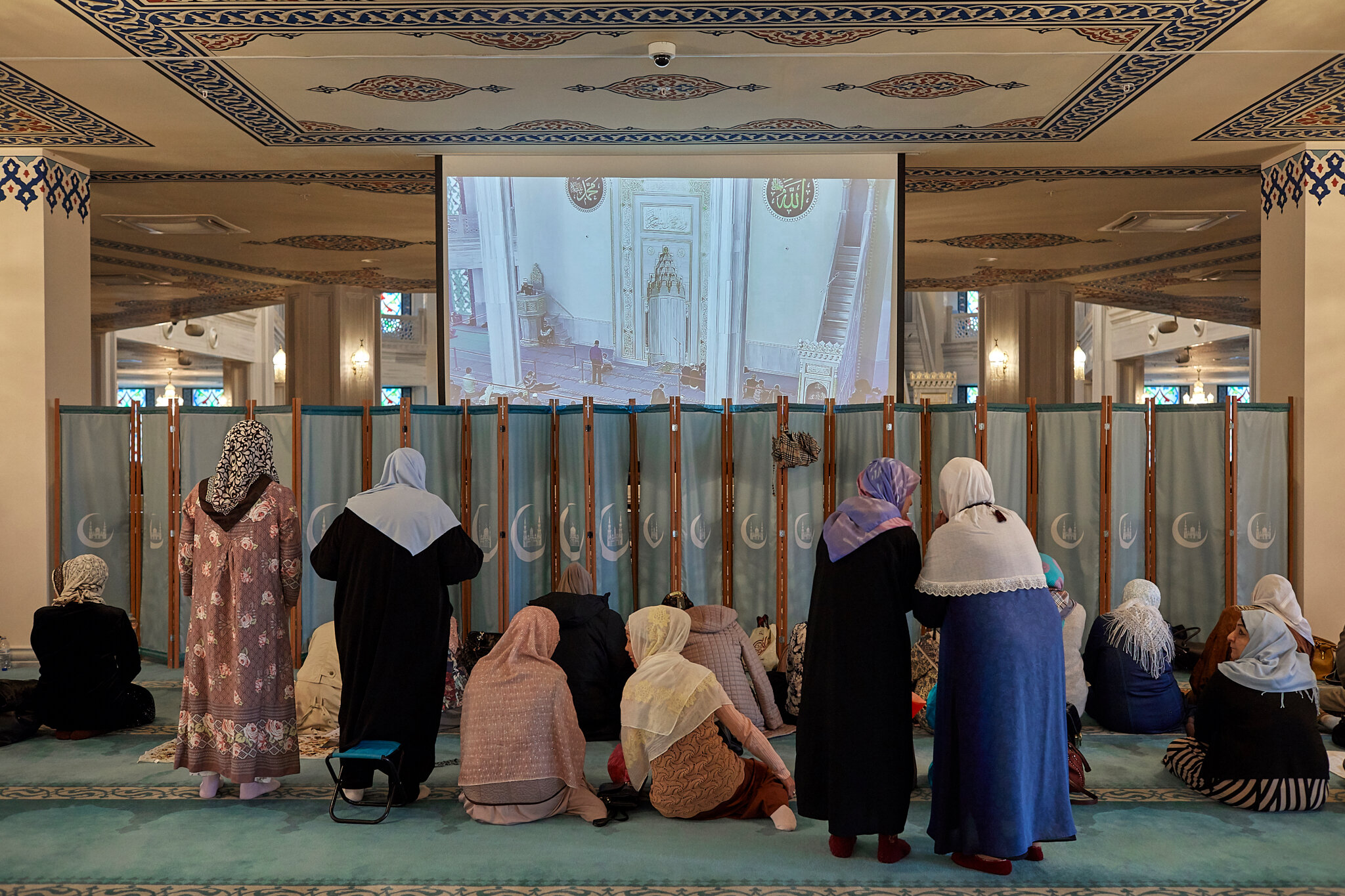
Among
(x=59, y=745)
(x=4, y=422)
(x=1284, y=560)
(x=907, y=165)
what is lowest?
(x=59, y=745)

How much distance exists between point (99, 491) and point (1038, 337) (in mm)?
9745

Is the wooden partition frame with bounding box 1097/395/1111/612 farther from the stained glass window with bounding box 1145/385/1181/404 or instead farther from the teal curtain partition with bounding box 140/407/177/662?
the stained glass window with bounding box 1145/385/1181/404

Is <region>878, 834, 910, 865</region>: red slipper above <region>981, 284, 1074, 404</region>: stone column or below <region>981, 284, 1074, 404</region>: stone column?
below

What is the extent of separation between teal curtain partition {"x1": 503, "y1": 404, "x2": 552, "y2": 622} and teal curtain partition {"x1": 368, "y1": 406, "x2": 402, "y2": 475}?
0.70 meters

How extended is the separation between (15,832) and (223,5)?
340 centimetres

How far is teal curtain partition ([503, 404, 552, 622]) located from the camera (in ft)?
21.2

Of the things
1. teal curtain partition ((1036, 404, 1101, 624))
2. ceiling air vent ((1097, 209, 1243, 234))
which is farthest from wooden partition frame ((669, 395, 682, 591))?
ceiling air vent ((1097, 209, 1243, 234))

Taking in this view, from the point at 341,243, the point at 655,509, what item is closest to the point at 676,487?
the point at 655,509

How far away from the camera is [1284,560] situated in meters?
6.56

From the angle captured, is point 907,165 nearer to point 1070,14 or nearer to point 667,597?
point 1070,14

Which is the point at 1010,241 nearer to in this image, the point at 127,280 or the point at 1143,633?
the point at 1143,633

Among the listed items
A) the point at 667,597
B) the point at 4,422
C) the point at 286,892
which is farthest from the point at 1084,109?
the point at 4,422

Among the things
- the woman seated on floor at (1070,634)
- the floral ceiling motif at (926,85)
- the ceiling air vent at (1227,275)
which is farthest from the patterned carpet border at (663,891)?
the ceiling air vent at (1227,275)

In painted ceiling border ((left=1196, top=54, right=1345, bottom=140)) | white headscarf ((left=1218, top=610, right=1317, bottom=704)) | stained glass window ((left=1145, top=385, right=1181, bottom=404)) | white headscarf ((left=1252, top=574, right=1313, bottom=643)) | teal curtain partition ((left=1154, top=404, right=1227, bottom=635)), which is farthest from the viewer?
stained glass window ((left=1145, top=385, right=1181, bottom=404))
